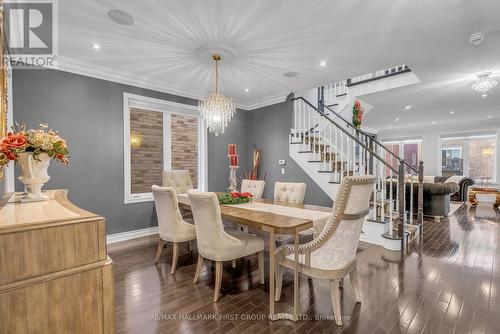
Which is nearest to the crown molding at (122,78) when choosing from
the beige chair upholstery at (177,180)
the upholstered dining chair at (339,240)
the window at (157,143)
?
the window at (157,143)

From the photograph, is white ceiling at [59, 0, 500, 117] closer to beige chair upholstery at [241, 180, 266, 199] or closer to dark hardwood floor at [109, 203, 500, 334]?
beige chair upholstery at [241, 180, 266, 199]

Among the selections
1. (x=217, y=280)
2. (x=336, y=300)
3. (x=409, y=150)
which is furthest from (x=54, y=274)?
(x=409, y=150)

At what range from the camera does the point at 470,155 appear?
27.0 ft

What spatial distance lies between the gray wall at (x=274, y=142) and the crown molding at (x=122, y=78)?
27cm

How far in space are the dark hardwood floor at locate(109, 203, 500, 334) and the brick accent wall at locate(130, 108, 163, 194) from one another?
134 centimetres

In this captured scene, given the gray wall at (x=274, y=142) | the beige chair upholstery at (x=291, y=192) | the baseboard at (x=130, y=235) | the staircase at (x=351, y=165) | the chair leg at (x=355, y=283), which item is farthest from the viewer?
the gray wall at (x=274, y=142)

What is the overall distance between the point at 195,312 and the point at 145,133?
331 cm

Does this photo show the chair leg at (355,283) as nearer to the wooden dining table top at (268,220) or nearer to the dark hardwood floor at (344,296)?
the dark hardwood floor at (344,296)

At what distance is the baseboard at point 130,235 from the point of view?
3810mm

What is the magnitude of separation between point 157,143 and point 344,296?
3.86 m

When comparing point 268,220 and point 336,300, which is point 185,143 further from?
point 336,300

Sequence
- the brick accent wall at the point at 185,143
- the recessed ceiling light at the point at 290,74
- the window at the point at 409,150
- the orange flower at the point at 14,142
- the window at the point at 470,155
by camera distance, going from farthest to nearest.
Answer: the window at the point at 409,150 < the window at the point at 470,155 < the brick accent wall at the point at 185,143 < the recessed ceiling light at the point at 290,74 < the orange flower at the point at 14,142

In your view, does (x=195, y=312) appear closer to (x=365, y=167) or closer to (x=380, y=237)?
(x=380, y=237)

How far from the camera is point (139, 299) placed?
7.31 ft
